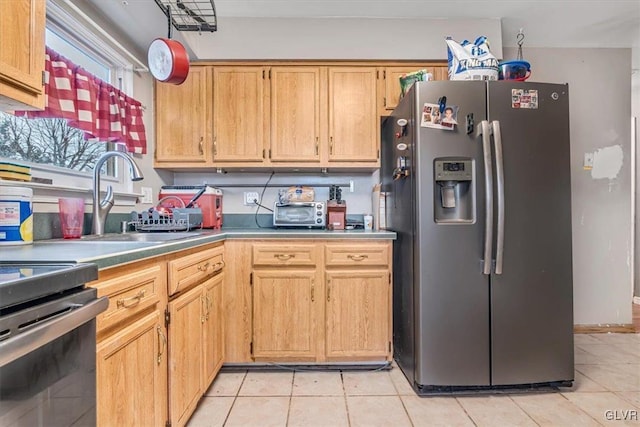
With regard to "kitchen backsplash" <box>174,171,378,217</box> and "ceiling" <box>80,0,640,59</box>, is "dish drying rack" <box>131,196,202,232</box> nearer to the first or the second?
"kitchen backsplash" <box>174,171,378,217</box>

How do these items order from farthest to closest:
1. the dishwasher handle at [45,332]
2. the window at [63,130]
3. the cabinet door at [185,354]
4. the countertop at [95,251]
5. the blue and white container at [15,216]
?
the window at [63,130] < the cabinet door at [185,354] < the blue and white container at [15,216] < the countertop at [95,251] < the dishwasher handle at [45,332]

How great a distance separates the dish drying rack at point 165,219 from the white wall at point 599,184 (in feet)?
9.69

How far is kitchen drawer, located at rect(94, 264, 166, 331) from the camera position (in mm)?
994

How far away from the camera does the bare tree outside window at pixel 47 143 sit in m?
1.50

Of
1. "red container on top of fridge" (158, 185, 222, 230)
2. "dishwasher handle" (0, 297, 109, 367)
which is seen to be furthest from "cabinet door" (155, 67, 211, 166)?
"dishwasher handle" (0, 297, 109, 367)

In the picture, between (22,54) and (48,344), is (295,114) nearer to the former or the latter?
(22,54)

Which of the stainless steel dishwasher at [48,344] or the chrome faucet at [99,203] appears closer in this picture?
the stainless steel dishwasher at [48,344]

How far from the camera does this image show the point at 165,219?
2105 mm

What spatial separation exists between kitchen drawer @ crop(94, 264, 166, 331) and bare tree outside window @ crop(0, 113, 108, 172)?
0.92 m

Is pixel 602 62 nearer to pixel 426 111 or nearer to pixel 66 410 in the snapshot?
pixel 426 111

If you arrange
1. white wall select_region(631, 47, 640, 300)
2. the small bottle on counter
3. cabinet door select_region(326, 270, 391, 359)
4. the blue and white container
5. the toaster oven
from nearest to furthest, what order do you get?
the blue and white container < cabinet door select_region(326, 270, 391, 359) < the toaster oven < the small bottle on counter < white wall select_region(631, 47, 640, 300)

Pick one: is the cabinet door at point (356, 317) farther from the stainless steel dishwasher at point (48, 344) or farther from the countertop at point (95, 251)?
the stainless steel dishwasher at point (48, 344)

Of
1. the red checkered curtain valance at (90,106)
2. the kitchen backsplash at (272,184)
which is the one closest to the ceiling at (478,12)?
the red checkered curtain valance at (90,106)

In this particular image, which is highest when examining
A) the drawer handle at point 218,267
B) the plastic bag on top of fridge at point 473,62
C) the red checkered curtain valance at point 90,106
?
the plastic bag on top of fridge at point 473,62
